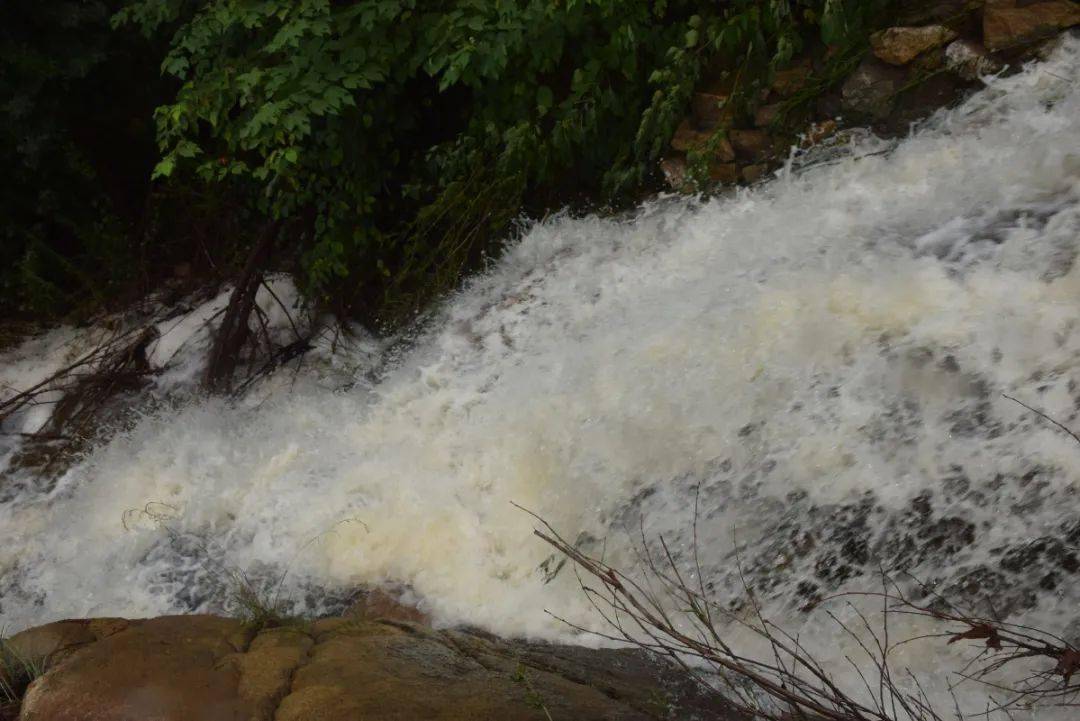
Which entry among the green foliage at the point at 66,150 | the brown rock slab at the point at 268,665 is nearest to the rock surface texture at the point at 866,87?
the brown rock slab at the point at 268,665

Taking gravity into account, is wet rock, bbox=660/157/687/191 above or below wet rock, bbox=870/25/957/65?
below

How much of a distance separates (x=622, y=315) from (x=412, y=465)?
103cm

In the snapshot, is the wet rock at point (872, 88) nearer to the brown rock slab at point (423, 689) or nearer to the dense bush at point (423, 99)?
the dense bush at point (423, 99)

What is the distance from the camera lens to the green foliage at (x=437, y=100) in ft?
13.4

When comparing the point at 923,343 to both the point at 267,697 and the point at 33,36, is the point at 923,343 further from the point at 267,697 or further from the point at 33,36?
the point at 33,36

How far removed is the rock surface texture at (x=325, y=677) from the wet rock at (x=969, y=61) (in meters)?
2.67

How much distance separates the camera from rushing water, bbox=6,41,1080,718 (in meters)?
→ 2.66

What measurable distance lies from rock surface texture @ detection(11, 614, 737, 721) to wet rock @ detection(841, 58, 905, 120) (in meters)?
2.53

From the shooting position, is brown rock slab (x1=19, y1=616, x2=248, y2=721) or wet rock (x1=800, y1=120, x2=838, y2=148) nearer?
brown rock slab (x1=19, y1=616, x2=248, y2=721)

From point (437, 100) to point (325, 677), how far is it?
334 centimetres

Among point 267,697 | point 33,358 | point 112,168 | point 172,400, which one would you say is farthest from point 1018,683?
point 112,168

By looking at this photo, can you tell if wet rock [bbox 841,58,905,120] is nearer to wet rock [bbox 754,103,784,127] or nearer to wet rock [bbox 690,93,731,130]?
wet rock [bbox 754,103,784,127]

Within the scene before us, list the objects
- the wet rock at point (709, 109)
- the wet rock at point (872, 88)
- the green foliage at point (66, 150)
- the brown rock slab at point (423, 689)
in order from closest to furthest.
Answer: the brown rock slab at point (423, 689) → the wet rock at point (872, 88) → the wet rock at point (709, 109) → the green foliage at point (66, 150)

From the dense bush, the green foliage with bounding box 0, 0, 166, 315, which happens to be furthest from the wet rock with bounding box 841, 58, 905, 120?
the green foliage with bounding box 0, 0, 166, 315
